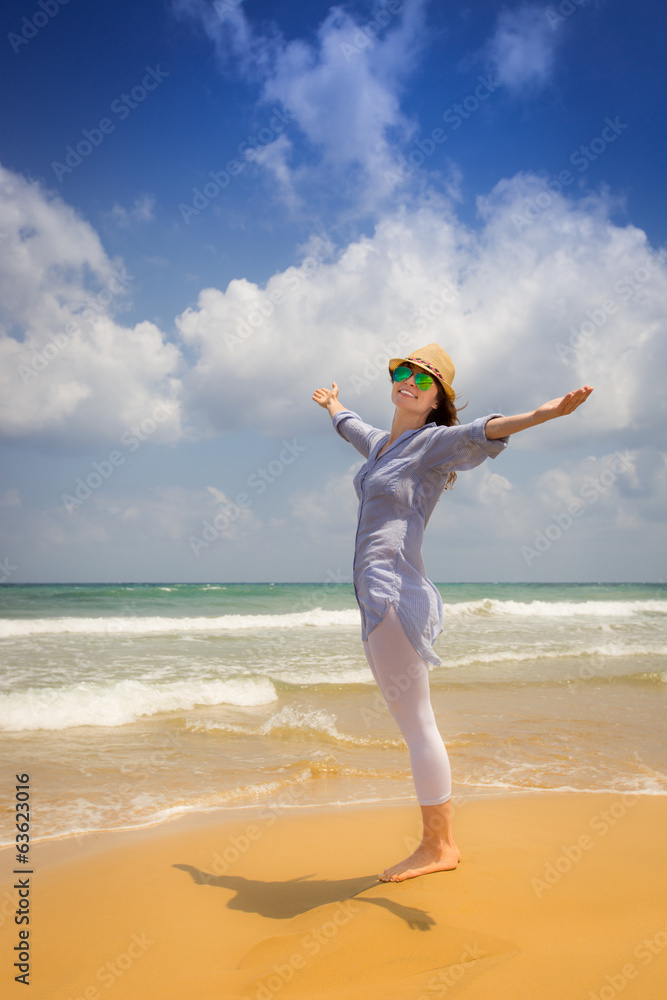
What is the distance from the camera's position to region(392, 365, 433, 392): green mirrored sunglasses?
2682mm

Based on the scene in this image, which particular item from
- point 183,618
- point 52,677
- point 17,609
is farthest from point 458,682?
point 17,609

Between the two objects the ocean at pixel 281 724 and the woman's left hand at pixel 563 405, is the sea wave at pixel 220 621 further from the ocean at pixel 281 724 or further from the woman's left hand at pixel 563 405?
the woman's left hand at pixel 563 405

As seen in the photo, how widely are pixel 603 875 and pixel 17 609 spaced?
24.4m

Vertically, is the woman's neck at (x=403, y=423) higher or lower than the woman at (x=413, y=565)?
higher

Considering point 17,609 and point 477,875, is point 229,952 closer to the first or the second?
point 477,875

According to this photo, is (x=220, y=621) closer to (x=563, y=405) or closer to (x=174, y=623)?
(x=174, y=623)

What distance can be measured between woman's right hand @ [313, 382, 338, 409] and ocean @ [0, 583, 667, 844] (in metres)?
2.63

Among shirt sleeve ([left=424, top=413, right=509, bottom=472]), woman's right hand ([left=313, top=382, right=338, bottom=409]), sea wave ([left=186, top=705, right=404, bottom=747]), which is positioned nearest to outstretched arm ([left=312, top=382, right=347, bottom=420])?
woman's right hand ([left=313, top=382, right=338, bottom=409])

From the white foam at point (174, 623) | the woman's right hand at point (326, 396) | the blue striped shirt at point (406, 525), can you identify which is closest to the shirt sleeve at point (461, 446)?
the blue striped shirt at point (406, 525)

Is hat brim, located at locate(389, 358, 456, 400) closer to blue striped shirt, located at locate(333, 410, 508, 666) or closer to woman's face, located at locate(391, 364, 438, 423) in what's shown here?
woman's face, located at locate(391, 364, 438, 423)

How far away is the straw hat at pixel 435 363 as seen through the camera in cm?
269

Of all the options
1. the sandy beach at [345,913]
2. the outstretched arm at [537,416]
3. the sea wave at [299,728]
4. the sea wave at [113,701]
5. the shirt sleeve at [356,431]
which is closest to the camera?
the sandy beach at [345,913]

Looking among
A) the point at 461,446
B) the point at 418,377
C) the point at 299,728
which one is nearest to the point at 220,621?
the point at 299,728

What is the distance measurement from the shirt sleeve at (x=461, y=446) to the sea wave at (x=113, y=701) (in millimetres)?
5498
